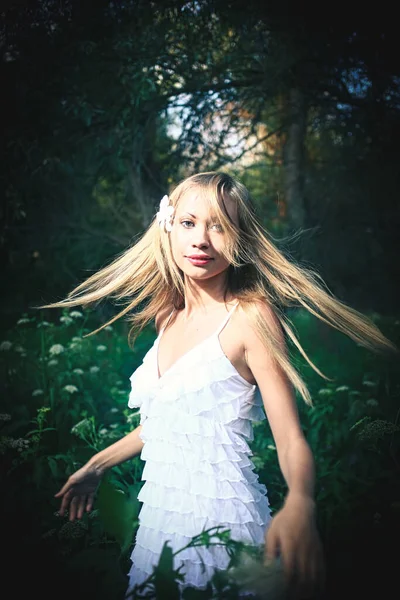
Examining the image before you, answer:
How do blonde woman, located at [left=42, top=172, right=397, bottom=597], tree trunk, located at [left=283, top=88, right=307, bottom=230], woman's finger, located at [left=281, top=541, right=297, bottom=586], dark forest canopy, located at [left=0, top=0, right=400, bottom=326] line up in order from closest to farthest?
woman's finger, located at [left=281, top=541, right=297, bottom=586] → blonde woman, located at [left=42, top=172, right=397, bottom=597] → dark forest canopy, located at [left=0, top=0, right=400, bottom=326] → tree trunk, located at [left=283, top=88, right=307, bottom=230]

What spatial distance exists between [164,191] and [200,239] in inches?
134

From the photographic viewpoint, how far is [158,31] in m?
3.89

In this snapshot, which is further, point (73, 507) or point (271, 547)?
point (73, 507)

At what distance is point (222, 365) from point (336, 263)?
3.52m

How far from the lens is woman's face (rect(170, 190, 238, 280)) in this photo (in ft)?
6.12

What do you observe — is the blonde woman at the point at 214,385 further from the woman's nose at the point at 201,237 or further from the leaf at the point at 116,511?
the leaf at the point at 116,511

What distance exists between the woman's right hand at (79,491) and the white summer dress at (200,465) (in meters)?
0.25

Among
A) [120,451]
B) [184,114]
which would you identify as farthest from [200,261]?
[184,114]

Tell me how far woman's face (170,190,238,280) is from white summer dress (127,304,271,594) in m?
0.19

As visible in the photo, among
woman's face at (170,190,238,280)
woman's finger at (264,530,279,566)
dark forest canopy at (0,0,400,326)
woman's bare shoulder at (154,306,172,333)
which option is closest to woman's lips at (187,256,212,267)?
woman's face at (170,190,238,280)

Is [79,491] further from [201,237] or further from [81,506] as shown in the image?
[201,237]

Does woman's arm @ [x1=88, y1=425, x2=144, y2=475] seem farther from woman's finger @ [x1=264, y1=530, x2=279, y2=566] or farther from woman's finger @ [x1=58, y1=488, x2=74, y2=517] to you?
woman's finger @ [x1=264, y1=530, x2=279, y2=566]

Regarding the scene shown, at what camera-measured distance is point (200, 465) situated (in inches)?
69.6

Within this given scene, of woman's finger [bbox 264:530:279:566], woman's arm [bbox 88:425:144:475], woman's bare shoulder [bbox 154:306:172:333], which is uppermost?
woman's bare shoulder [bbox 154:306:172:333]
